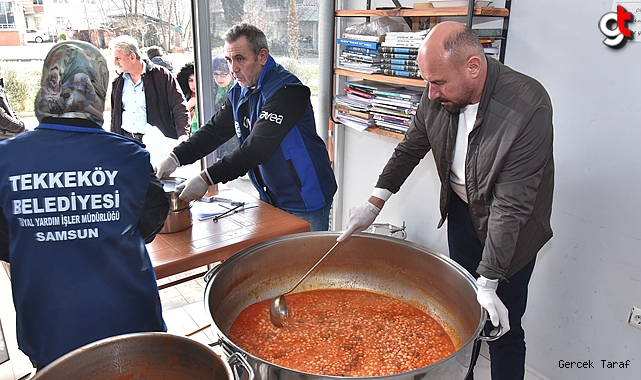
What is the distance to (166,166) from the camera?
86.2 inches

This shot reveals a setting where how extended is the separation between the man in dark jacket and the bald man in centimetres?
167

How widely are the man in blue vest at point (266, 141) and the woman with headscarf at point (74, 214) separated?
633 mm

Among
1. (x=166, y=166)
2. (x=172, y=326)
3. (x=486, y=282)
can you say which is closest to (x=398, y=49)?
(x=166, y=166)

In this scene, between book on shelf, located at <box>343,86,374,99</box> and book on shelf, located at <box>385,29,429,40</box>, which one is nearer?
book on shelf, located at <box>385,29,429,40</box>

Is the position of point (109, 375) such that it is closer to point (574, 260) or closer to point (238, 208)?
point (238, 208)

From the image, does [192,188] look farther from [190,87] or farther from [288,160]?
[190,87]

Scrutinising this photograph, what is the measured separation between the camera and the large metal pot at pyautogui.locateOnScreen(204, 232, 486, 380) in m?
1.42

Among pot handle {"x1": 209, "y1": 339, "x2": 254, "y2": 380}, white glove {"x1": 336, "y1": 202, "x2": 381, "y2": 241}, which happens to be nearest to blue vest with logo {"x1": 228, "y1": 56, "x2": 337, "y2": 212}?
white glove {"x1": 336, "y1": 202, "x2": 381, "y2": 241}

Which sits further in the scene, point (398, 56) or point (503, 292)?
point (398, 56)

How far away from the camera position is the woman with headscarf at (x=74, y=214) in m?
1.10

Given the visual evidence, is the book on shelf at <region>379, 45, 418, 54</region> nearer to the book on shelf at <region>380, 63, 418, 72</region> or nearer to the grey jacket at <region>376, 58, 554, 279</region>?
the book on shelf at <region>380, 63, 418, 72</region>

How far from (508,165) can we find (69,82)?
125cm

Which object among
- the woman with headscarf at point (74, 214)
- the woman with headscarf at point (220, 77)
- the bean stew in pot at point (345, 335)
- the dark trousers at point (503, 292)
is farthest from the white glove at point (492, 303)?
the woman with headscarf at point (220, 77)

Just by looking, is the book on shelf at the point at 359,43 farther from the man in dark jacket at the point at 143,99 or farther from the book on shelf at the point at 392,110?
the man in dark jacket at the point at 143,99
